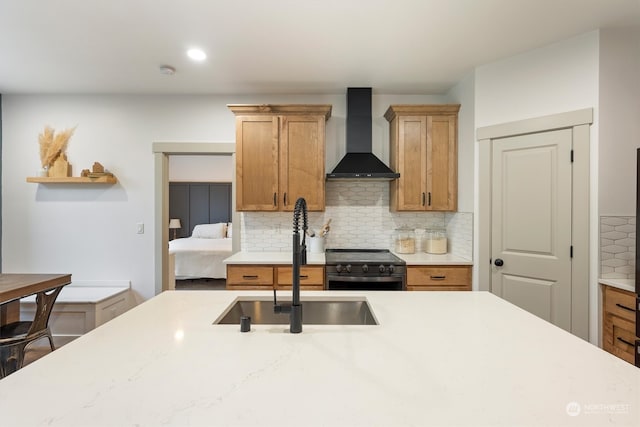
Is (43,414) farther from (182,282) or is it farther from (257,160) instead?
(182,282)

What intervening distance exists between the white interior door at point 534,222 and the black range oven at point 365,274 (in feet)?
2.72

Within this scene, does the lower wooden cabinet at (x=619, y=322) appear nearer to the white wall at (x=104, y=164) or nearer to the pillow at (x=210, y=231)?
the white wall at (x=104, y=164)

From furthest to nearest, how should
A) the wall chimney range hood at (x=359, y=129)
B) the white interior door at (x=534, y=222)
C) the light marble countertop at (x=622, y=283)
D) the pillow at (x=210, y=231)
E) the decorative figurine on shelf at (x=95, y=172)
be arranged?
1. the pillow at (x=210, y=231)
2. the decorative figurine on shelf at (x=95, y=172)
3. the wall chimney range hood at (x=359, y=129)
4. the white interior door at (x=534, y=222)
5. the light marble countertop at (x=622, y=283)

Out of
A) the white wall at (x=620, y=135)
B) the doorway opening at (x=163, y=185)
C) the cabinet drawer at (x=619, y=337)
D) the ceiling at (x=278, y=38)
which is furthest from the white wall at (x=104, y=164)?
the cabinet drawer at (x=619, y=337)

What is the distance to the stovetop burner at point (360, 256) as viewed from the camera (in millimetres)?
2912

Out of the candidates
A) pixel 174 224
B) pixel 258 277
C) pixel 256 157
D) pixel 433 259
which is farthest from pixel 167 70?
pixel 174 224

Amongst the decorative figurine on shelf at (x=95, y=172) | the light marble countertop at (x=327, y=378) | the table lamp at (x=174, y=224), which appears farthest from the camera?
the table lamp at (x=174, y=224)

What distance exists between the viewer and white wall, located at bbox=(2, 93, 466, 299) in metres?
3.54

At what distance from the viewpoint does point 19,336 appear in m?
2.19

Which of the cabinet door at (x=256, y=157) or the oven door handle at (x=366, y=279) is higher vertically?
the cabinet door at (x=256, y=157)

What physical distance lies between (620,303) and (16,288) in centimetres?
413

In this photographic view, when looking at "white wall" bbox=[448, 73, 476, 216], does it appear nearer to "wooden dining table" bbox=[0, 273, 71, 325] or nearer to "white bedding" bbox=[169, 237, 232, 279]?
"wooden dining table" bbox=[0, 273, 71, 325]

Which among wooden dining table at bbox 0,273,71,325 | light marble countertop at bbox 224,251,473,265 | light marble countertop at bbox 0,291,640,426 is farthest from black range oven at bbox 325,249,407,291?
wooden dining table at bbox 0,273,71,325

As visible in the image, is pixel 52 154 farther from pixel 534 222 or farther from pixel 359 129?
pixel 534 222
